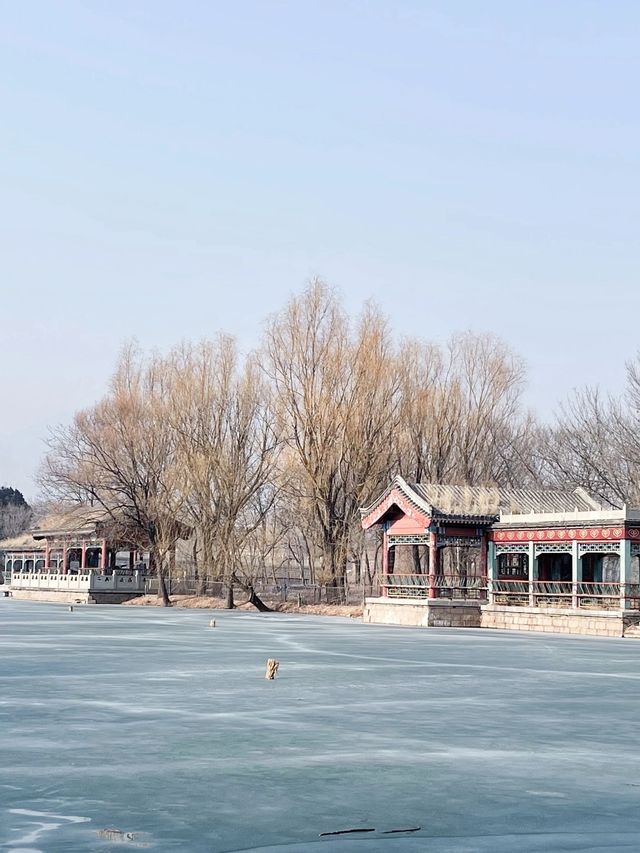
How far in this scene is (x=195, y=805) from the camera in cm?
902

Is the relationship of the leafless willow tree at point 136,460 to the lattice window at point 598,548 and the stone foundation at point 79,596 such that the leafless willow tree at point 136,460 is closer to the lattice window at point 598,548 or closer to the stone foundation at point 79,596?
the stone foundation at point 79,596

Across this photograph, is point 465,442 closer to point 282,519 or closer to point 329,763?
point 282,519

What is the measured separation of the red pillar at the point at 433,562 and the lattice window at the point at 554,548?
12.5 feet

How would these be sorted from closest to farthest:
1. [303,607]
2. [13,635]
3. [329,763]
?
[329,763] < [13,635] < [303,607]

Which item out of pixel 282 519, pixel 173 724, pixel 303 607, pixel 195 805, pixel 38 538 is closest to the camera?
pixel 195 805

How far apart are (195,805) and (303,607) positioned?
149 ft

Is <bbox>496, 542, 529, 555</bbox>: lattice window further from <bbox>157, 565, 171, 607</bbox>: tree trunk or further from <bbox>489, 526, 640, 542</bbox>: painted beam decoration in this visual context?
<bbox>157, 565, 171, 607</bbox>: tree trunk

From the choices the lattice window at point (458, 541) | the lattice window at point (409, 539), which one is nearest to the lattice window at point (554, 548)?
the lattice window at point (458, 541)

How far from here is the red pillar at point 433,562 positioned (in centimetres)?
4125

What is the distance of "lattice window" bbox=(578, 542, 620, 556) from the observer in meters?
36.6

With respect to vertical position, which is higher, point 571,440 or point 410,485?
point 571,440

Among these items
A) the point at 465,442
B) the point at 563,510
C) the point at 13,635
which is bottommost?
the point at 13,635

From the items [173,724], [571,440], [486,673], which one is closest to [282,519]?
[571,440]

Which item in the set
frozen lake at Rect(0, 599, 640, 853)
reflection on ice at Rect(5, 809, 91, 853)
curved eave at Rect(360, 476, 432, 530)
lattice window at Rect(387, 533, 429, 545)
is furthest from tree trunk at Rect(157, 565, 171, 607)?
reflection on ice at Rect(5, 809, 91, 853)
